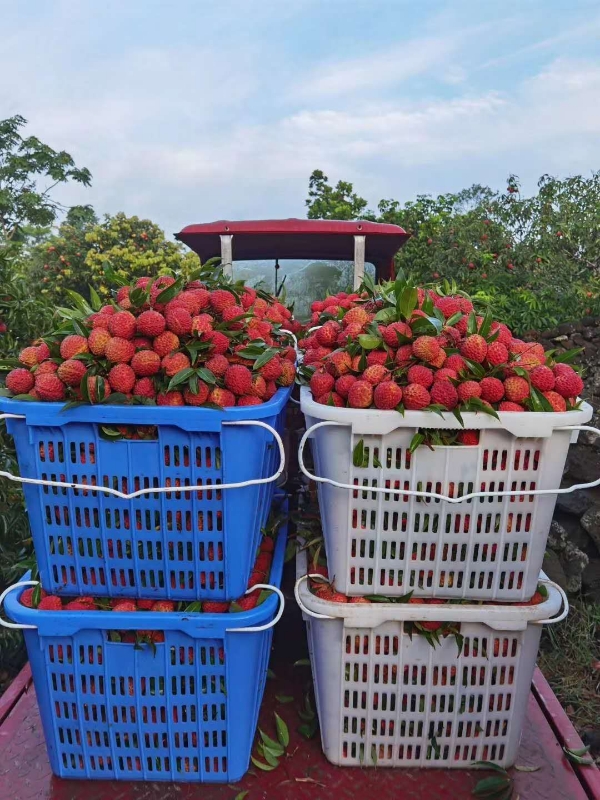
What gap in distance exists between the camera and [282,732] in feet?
5.15

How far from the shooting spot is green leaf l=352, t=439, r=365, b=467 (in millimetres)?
1308

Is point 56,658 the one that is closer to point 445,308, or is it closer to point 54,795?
point 54,795

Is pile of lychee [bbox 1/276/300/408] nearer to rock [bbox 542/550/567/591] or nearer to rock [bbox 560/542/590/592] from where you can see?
rock [bbox 542/550/567/591]

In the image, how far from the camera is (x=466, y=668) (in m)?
1.46

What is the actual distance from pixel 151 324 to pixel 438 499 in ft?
2.41

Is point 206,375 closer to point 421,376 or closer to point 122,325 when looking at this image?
point 122,325

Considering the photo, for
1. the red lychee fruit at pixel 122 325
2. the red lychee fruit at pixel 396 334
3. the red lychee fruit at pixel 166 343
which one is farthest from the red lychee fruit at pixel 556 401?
the red lychee fruit at pixel 122 325

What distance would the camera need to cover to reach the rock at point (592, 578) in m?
3.67

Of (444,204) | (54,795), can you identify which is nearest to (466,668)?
(54,795)

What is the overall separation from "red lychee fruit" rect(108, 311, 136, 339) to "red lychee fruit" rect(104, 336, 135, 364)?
3cm

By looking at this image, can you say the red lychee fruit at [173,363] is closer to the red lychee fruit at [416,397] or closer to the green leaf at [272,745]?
the red lychee fruit at [416,397]

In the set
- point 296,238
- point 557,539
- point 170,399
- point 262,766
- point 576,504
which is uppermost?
point 296,238

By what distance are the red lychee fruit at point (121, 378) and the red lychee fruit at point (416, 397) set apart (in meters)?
0.59

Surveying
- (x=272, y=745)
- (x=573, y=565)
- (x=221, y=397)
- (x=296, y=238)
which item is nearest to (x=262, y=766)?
(x=272, y=745)
